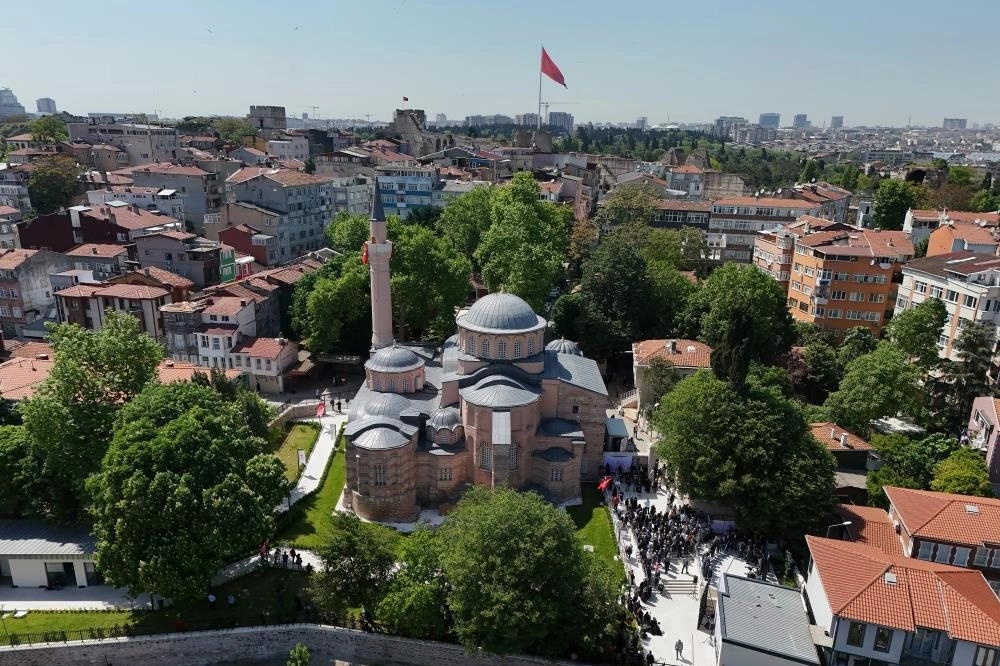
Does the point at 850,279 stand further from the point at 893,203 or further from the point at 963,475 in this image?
the point at 893,203

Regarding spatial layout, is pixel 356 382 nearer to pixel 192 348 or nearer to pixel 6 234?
pixel 192 348

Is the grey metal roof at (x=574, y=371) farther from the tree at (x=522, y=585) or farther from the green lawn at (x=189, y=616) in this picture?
the green lawn at (x=189, y=616)

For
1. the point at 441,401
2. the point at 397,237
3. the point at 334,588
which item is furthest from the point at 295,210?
the point at 334,588

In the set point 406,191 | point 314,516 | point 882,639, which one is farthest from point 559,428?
point 406,191

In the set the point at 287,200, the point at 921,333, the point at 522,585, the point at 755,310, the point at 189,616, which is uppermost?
the point at 287,200

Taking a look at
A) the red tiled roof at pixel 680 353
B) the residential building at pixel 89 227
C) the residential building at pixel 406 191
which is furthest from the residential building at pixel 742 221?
the residential building at pixel 89 227

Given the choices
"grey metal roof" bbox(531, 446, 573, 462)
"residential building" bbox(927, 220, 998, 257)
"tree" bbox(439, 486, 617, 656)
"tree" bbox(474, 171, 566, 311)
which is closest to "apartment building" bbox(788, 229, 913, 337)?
"residential building" bbox(927, 220, 998, 257)
